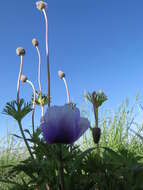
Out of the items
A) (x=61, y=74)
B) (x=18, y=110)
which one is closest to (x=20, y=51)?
(x=61, y=74)

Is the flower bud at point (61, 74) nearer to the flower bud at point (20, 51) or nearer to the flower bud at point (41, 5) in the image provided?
the flower bud at point (20, 51)

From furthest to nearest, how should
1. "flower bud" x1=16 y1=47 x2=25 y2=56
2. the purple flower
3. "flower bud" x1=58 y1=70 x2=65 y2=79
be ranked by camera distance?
"flower bud" x1=58 y1=70 x2=65 y2=79
"flower bud" x1=16 y1=47 x2=25 y2=56
the purple flower

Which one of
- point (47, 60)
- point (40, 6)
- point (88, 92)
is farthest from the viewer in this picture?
point (40, 6)

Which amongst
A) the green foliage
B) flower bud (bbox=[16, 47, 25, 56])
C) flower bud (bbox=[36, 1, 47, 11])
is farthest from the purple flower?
flower bud (bbox=[36, 1, 47, 11])

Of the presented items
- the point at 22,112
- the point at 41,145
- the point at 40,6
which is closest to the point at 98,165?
the point at 41,145

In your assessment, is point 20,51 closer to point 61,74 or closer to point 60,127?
point 61,74

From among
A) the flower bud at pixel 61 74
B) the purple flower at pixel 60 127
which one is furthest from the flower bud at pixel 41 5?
the purple flower at pixel 60 127

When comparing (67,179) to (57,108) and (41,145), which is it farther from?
(57,108)

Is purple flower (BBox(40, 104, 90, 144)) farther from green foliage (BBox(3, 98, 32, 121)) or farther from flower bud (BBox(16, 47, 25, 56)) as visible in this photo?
flower bud (BBox(16, 47, 25, 56))

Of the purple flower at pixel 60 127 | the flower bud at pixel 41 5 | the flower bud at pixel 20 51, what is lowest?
the purple flower at pixel 60 127

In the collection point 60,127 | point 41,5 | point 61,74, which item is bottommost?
point 60,127

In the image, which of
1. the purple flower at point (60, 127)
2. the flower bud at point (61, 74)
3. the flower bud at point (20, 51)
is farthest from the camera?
the flower bud at point (61, 74)
